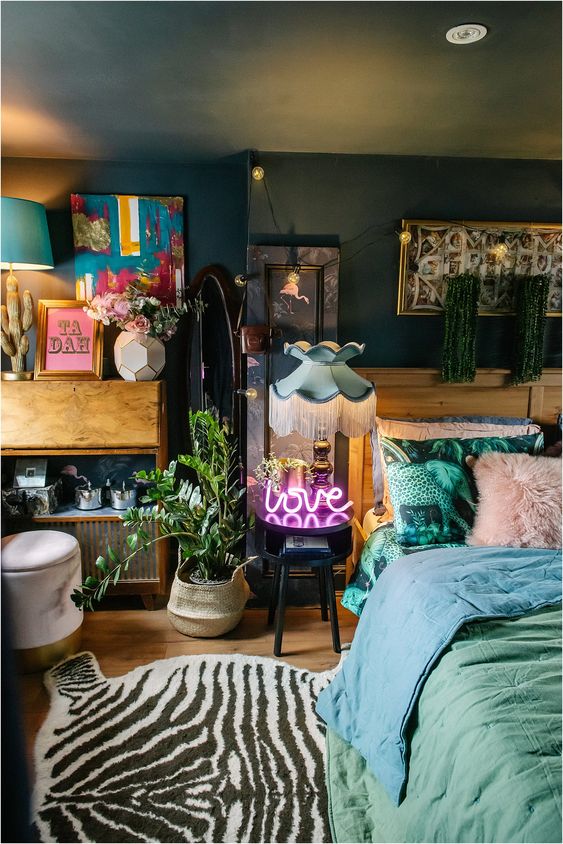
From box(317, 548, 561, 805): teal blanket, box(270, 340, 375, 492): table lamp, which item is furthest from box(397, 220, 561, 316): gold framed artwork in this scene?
box(317, 548, 561, 805): teal blanket

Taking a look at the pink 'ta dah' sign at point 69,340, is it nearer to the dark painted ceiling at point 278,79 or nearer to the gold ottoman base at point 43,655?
the dark painted ceiling at point 278,79

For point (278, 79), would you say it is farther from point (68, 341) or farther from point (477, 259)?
point (68, 341)

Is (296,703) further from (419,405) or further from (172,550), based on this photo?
(419,405)

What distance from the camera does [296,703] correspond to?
2234 millimetres

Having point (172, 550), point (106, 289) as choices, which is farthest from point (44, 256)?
point (172, 550)

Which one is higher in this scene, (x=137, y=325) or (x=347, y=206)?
(x=347, y=206)

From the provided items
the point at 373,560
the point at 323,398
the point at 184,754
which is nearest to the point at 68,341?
the point at 323,398

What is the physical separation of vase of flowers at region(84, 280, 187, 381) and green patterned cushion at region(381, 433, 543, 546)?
4.26 ft

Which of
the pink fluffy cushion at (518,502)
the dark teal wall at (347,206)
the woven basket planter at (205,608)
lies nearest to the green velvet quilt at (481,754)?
the pink fluffy cushion at (518,502)

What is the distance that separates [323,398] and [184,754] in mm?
1496

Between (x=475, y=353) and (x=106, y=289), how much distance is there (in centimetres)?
205

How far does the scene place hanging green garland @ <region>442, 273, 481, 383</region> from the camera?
114 inches

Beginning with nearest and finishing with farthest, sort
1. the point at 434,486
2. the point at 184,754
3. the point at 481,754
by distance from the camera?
the point at 481,754 → the point at 184,754 → the point at 434,486

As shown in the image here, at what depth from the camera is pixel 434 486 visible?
242 centimetres
